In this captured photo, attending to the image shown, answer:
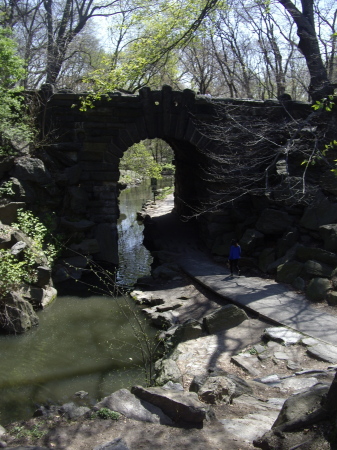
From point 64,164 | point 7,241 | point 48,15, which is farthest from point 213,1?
point 48,15

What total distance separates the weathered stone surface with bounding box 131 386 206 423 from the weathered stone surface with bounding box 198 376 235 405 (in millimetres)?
357

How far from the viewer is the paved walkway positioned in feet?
25.6

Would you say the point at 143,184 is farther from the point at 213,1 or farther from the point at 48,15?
the point at 213,1

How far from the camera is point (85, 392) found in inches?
255

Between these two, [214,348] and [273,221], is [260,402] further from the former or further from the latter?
[273,221]

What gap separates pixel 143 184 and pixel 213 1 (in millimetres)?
31942

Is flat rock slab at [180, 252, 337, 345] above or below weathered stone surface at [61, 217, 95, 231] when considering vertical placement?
below

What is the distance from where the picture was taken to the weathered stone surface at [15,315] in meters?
8.56

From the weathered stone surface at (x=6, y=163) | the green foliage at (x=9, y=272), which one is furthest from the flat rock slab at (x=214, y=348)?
the weathered stone surface at (x=6, y=163)

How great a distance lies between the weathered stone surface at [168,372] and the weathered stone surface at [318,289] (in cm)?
343

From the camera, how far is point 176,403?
15.2 feet

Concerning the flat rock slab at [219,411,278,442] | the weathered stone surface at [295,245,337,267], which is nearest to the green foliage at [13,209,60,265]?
the weathered stone surface at [295,245,337,267]

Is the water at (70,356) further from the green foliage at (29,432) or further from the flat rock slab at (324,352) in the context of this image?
the flat rock slab at (324,352)

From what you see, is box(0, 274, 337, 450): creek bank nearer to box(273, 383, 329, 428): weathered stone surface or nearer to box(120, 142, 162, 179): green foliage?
box(273, 383, 329, 428): weathered stone surface
